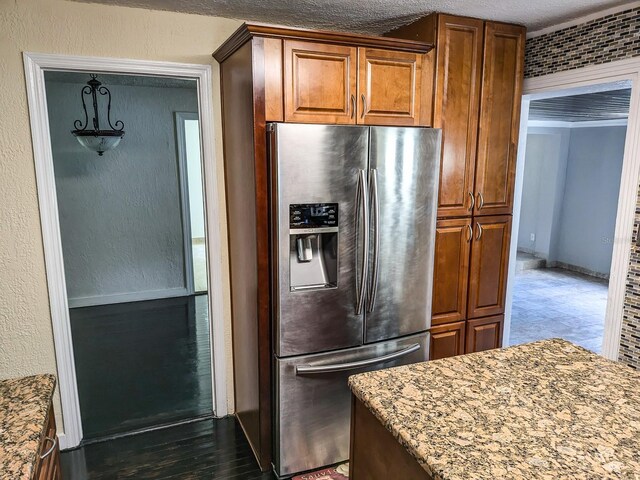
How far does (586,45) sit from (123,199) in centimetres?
446

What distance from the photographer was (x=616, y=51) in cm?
229

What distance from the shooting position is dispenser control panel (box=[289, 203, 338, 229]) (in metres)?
2.04

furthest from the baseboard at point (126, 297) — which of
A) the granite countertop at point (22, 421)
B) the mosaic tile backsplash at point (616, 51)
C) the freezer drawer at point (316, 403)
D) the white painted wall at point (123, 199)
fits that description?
the mosaic tile backsplash at point (616, 51)

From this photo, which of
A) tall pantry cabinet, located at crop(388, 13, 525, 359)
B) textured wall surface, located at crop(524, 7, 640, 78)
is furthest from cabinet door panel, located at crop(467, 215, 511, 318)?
textured wall surface, located at crop(524, 7, 640, 78)

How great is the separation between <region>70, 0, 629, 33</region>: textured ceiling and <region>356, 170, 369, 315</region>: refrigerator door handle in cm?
89

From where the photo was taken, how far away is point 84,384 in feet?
10.5

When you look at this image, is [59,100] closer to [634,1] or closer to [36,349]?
[36,349]

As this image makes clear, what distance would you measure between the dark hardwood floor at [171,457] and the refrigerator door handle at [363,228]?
3.46 feet

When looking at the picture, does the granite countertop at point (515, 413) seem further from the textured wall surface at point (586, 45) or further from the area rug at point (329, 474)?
the textured wall surface at point (586, 45)

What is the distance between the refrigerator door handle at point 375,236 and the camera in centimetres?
214

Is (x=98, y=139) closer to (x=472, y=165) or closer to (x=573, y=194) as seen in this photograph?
(x=472, y=165)

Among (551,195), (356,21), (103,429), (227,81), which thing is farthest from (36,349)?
(551,195)

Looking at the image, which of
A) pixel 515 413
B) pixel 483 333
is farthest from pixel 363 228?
pixel 483 333

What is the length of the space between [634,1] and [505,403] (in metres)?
2.10
